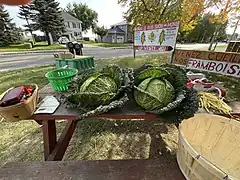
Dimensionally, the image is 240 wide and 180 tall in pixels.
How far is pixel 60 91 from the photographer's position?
4.46ft

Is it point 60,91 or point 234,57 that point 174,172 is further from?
point 234,57

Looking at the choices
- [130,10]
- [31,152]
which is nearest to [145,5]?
[130,10]

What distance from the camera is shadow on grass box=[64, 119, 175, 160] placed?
177 cm

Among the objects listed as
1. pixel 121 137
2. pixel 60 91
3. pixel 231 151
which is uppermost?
pixel 60 91

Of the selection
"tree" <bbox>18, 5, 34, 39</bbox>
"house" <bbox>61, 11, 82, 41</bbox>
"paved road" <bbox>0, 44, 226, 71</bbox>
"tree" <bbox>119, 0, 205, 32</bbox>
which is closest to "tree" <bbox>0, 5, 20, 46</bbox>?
"tree" <bbox>18, 5, 34, 39</bbox>

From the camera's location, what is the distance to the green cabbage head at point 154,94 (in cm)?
97

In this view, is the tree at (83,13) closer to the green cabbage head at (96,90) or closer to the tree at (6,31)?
the tree at (6,31)

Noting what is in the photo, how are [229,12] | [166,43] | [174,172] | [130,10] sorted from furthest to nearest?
[130,10]
[229,12]
[166,43]
[174,172]

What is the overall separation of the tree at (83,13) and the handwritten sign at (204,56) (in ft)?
128

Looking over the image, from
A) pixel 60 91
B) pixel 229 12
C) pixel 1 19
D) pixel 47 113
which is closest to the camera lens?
pixel 47 113

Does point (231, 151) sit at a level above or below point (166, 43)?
below

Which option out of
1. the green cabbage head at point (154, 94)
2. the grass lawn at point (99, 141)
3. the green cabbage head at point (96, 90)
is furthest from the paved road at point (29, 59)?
the green cabbage head at point (154, 94)

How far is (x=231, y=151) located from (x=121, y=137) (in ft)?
4.01

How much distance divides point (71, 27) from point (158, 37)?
33845 millimetres
